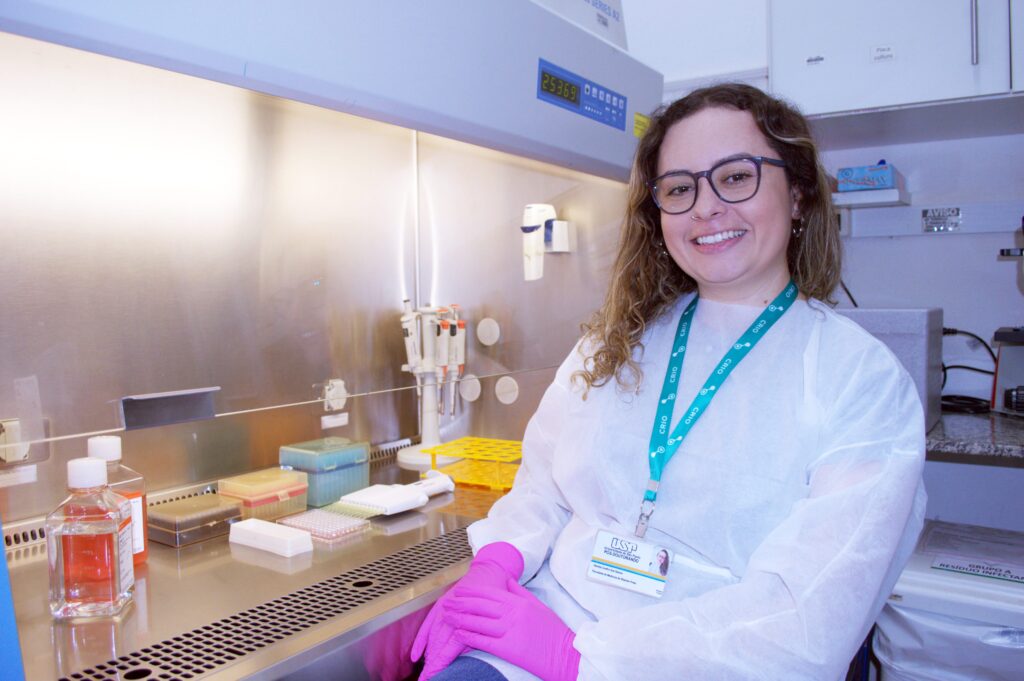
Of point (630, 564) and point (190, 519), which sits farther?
point (190, 519)

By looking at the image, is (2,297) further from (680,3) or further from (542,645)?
(680,3)

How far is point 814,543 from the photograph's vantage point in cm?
89

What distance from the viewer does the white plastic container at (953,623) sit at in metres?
1.52

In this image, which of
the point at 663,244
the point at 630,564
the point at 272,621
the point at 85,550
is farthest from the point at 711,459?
the point at 85,550

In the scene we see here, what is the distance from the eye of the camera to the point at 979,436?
1.79m

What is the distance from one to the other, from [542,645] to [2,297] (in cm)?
105

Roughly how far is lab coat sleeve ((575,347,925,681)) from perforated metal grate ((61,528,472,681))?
338 millimetres

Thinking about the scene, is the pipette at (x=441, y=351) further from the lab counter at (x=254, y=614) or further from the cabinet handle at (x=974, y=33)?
the cabinet handle at (x=974, y=33)

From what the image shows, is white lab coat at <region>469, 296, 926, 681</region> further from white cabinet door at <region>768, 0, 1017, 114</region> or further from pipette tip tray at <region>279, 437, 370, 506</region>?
white cabinet door at <region>768, 0, 1017, 114</region>

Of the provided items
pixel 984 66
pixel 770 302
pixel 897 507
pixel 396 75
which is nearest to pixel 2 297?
pixel 396 75

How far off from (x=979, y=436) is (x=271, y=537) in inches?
62.9

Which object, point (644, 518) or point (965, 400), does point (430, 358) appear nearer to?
point (644, 518)

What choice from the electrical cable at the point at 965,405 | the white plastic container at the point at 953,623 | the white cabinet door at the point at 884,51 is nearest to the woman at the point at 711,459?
the white plastic container at the point at 953,623

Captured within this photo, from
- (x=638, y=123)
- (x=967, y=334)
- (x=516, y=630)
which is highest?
(x=638, y=123)
